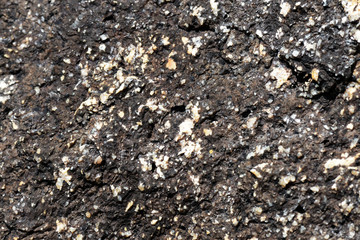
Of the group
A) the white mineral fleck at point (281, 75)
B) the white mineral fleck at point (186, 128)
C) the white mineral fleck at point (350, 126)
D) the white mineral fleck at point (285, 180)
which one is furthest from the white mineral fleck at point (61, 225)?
the white mineral fleck at point (350, 126)

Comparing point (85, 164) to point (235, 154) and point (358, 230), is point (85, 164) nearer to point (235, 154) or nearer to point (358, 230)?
point (235, 154)

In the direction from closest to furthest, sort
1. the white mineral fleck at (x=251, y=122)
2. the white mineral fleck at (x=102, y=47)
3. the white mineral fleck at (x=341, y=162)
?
the white mineral fleck at (x=341, y=162) < the white mineral fleck at (x=251, y=122) < the white mineral fleck at (x=102, y=47)

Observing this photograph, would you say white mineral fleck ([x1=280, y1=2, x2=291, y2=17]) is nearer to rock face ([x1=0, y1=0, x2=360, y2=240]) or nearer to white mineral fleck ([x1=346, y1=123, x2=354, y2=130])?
rock face ([x1=0, y1=0, x2=360, y2=240])

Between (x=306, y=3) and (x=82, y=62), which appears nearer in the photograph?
(x=306, y=3)

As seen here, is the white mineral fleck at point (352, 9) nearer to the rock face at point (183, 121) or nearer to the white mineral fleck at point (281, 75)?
the rock face at point (183, 121)

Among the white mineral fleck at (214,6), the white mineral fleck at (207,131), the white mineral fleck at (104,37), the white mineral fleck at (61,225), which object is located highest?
the white mineral fleck at (214,6)

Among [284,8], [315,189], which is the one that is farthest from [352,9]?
[315,189]

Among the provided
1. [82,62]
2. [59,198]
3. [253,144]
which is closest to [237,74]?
[253,144]

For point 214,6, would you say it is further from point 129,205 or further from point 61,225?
point 61,225
